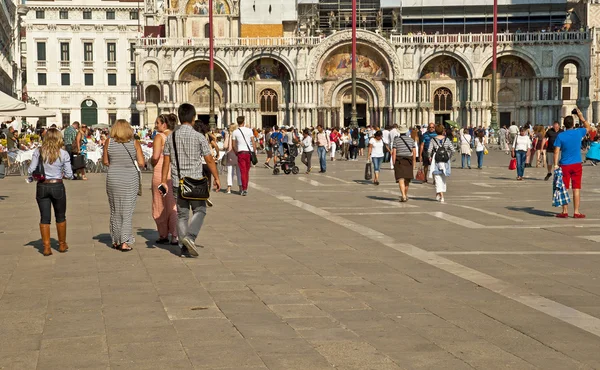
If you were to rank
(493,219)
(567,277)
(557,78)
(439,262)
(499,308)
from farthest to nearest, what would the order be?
(557,78)
(493,219)
(439,262)
(567,277)
(499,308)

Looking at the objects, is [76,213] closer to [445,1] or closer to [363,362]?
[363,362]

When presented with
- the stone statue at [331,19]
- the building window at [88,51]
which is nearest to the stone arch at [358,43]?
the stone statue at [331,19]

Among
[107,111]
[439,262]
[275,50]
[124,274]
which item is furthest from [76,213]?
[107,111]

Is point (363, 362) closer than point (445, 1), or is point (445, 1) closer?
point (363, 362)

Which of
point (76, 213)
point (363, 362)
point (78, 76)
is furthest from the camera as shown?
point (78, 76)

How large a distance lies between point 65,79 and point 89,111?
3.30 meters

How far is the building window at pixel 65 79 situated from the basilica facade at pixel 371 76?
21.4m

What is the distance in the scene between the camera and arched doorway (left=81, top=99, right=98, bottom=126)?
82375 mm

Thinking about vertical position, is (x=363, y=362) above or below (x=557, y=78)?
below

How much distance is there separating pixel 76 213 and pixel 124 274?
671cm

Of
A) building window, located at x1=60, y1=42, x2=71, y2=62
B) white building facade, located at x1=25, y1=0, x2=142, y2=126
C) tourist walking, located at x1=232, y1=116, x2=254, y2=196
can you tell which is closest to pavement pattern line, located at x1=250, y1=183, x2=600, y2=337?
tourist walking, located at x1=232, y1=116, x2=254, y2=196

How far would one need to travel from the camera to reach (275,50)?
61.6 meters

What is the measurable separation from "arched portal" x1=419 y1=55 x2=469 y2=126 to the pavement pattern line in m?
49.0

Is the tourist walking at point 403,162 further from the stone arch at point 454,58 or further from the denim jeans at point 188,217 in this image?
the stone arch at point 454,58
